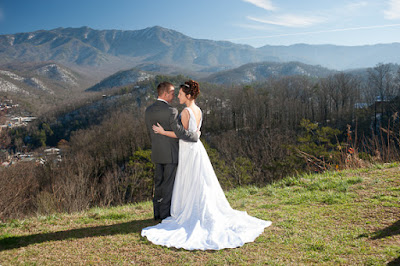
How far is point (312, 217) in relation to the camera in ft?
15.3

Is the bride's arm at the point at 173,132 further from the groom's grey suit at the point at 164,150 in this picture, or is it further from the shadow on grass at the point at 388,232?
the shadow on grass at the point at 388,232

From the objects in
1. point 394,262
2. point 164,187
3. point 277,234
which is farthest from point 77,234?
point 394,262

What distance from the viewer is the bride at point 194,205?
438 cm

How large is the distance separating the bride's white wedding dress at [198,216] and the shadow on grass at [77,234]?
41 centimetres

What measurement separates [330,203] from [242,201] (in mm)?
1819

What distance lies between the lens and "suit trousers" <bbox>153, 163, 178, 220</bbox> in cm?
511

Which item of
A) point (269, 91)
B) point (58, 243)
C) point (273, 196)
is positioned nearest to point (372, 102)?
point (269, 91)

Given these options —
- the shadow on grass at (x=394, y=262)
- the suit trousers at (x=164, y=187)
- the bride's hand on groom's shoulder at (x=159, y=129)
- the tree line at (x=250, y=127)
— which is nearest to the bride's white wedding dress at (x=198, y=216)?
the suit trousers at (x=164, y=187)

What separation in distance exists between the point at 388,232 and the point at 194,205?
2882 mm

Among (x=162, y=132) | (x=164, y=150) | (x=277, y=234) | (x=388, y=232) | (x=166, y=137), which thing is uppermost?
(x=162, y=132)

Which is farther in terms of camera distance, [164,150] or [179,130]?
[164,150]

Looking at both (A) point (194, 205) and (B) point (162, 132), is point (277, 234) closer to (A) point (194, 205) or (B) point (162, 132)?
(A) point (194, 205)

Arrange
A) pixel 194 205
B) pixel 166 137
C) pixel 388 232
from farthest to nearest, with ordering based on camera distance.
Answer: pixel 166 137 < pixel 194 205 < pixel 388 232

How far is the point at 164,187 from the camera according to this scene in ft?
16.9
